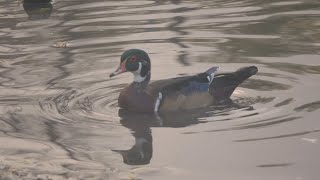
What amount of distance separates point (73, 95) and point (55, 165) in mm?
3033

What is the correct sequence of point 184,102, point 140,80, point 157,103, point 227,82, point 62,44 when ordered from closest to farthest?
point 157,103 → point 184,102 → point 140,80 → point 227,82 → point 62,44

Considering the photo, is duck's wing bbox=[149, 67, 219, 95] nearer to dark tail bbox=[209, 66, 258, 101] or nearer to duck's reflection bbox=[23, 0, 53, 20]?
dark tail bbox=[209, 66, 258, 101]

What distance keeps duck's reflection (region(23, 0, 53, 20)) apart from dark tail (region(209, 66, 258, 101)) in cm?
786

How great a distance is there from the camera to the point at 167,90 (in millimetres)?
10617

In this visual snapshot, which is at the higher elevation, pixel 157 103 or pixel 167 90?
pixel 167 90

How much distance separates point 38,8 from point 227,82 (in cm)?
911

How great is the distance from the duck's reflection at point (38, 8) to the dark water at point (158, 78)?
0.15 m

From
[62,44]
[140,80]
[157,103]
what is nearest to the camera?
[157,103]

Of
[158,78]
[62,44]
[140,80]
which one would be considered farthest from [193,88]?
[62,44]

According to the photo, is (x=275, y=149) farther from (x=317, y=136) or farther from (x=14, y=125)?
(x=14, y=125)

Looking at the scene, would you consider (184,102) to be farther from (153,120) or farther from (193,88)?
(153,120)

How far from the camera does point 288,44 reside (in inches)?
540

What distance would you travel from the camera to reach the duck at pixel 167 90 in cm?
1061

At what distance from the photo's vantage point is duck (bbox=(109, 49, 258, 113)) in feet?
34.8
